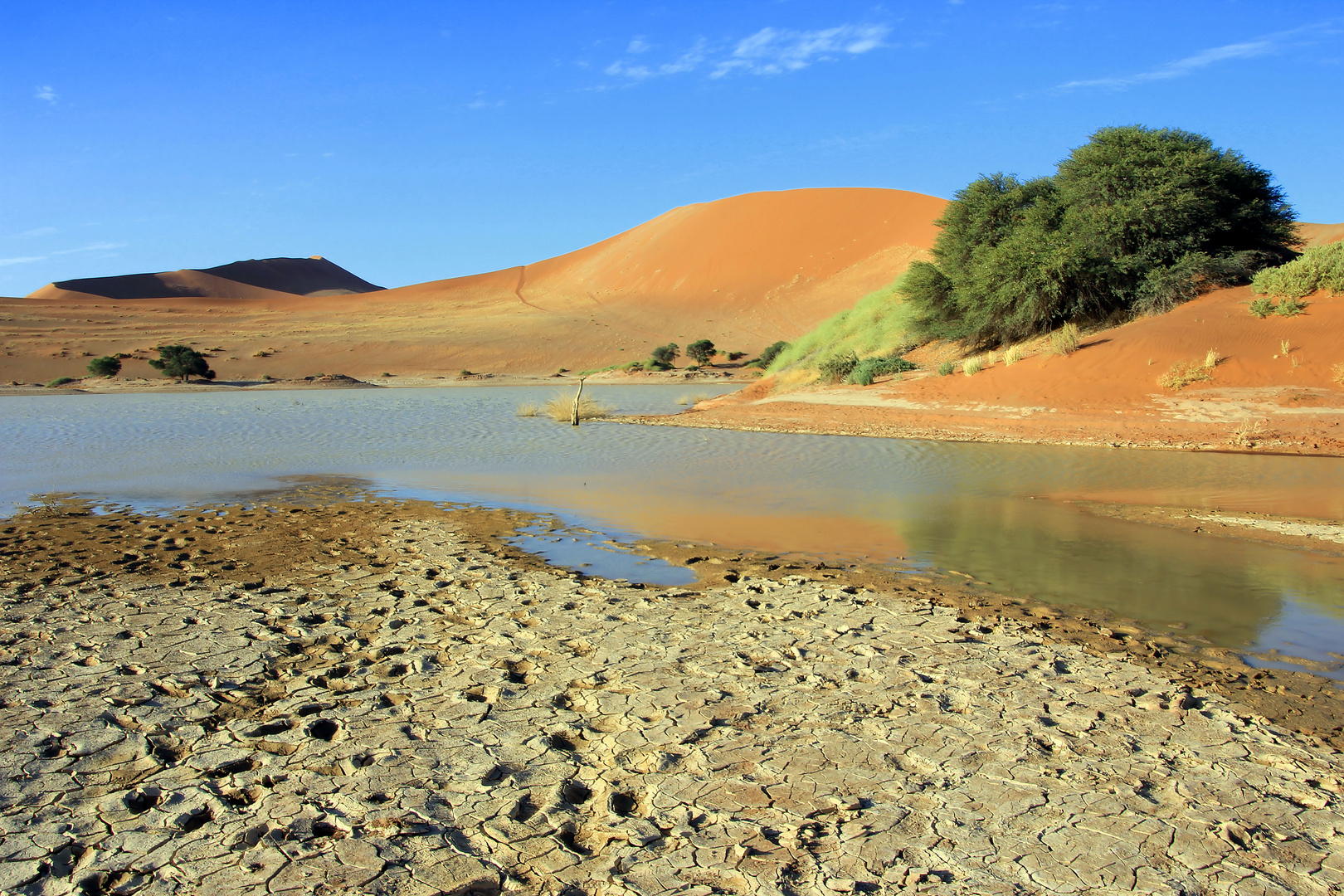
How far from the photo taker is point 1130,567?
7.19 metres

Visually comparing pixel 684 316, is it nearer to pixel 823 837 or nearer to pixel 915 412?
pixel 915 412

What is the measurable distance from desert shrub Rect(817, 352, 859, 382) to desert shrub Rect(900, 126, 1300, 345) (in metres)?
2.81

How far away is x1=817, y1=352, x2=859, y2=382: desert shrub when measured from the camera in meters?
24.2

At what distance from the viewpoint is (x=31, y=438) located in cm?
1770

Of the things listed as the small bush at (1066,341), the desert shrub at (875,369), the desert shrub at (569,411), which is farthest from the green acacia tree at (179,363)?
the small bush at (1066,341)

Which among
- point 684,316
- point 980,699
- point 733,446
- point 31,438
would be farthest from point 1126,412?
point 684,316

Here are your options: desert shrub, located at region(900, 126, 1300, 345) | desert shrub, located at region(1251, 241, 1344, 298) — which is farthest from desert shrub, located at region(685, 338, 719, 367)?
desert shrub, located at region(1251, 241, 1344, 298)

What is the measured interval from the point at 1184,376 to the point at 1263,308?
10.3ft

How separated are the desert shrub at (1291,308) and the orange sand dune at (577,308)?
36912 mm

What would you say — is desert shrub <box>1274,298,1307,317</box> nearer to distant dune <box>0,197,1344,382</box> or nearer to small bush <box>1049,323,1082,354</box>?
small bush <box>1049,323,1082,354</box>

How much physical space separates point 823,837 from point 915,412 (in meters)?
16.9

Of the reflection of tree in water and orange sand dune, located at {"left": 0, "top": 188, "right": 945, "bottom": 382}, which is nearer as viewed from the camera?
the reflection of tree in water

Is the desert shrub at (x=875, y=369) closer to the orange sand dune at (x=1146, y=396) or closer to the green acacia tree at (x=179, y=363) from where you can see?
the orange sand dune at (x=1146, y=396)

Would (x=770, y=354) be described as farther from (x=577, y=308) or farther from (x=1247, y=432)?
(x=1247, y=432)
